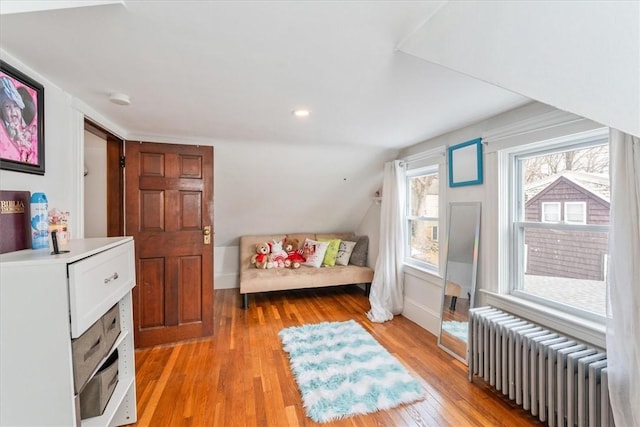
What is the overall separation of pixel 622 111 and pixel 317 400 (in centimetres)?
211

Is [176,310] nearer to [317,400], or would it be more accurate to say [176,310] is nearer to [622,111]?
[317,400]

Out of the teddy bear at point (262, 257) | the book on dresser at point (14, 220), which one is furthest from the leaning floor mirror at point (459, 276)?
the book on dresser at point (14, 220)

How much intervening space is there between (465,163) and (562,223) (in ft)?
3.04

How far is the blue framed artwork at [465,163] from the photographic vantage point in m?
2.48

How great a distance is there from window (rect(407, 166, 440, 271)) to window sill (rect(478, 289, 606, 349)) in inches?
34.9

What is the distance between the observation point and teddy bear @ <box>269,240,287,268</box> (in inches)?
169

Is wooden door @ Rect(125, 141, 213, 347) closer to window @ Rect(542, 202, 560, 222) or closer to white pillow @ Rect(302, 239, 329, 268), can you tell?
white pillow @ Rect(302, 239, 329, 268)

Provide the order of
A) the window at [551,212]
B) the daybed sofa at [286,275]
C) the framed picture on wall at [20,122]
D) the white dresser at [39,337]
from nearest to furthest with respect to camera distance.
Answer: the white dresser at [39,337] < the framed picture on wall at [20,122] < the window at [551,212] < the daybed sofa at [286,275]

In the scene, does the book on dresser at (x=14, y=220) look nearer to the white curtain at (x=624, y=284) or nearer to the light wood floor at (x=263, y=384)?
the light wood floor at (x=263, y=384)

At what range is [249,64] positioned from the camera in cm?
147

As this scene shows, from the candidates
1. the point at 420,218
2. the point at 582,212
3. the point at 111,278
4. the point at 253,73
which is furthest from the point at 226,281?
the point at 582,212

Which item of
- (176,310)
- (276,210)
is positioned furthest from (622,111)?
(276,210)

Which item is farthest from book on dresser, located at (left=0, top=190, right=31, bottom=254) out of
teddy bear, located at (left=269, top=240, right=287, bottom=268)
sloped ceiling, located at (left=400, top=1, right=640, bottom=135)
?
teddy bear, located at (left=269, top=240, right=287, bottom=268)

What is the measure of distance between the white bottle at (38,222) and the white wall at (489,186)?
9.84 ft
